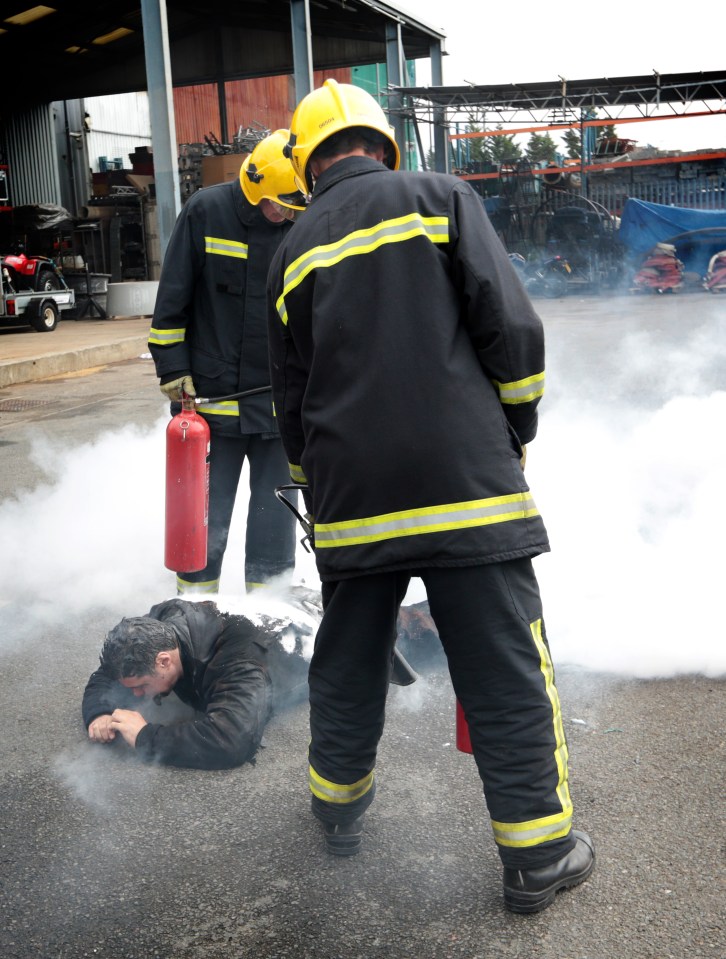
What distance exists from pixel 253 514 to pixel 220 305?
33.2 inches

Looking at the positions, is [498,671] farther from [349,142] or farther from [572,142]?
[572,142]

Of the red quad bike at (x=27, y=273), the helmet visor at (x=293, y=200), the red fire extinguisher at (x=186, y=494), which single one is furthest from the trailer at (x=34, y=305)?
the helmet visor at (x=293, y=200)

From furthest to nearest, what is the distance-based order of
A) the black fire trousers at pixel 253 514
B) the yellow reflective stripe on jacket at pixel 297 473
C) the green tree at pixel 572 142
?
the green tree at pixel 572 142 < the black fire trousers at pixel 253 514 < the yellow reflective stripe on jacket at pixel 297 473

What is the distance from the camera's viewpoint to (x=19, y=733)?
3238 millimetres

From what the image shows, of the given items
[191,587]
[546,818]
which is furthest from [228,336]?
[546,818]

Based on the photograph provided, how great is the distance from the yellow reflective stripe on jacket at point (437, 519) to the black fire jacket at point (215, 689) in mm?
970

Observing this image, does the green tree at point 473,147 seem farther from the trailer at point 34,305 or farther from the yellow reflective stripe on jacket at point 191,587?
the yellow reflective stripe on jacket at point 191,587

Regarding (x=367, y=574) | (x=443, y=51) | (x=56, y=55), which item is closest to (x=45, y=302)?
(x=56, y=55)

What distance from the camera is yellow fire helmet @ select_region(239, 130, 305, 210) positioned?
3.44 metres

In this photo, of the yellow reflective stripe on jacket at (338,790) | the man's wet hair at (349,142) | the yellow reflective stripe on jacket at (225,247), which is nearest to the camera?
the man's wet hair at (349,142)

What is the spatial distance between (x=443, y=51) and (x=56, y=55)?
791 cm

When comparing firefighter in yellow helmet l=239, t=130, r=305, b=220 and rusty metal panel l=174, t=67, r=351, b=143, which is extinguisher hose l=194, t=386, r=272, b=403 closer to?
firefighter in yellow helmet l=239, t=130, r=305, b=220

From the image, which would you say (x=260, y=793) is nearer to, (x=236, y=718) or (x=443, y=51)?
(x=236, y=718)

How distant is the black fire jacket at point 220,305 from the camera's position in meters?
3.68
